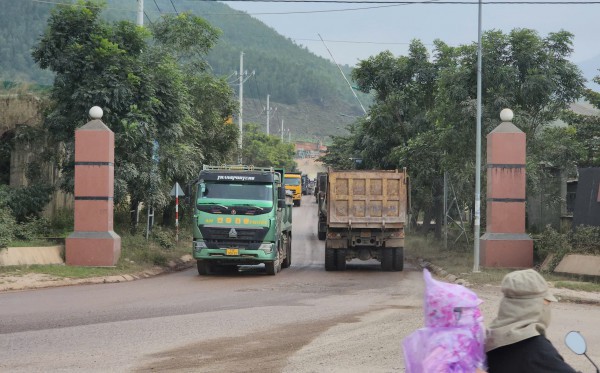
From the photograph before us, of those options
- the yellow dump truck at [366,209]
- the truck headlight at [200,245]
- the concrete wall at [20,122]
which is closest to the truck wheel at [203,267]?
the truck headlight at [200,245]

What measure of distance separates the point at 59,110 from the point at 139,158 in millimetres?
2909

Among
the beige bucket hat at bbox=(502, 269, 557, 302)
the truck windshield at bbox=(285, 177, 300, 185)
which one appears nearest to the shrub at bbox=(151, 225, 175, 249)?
the beige bucket hat at bbox=(502, 269, 557, 302)

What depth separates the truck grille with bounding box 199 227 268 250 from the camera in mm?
23156

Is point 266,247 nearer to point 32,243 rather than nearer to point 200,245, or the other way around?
point 200,245

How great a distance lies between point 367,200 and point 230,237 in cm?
469

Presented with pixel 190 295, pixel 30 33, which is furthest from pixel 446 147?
pixel 30 33

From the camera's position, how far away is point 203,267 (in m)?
24.4

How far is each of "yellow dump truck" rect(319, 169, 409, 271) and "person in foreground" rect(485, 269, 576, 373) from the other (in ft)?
67.9

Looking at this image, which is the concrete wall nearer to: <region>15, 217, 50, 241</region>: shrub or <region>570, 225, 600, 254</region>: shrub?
<region>15, 217, 50, 241</region>: shrub

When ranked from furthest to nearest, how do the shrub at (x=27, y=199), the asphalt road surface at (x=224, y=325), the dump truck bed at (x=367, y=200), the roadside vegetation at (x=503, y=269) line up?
the shrub at (x=27, y=199) → the dump truck bed at (x=367, y=200) → the roadside vegetation at (x=503, y=269) → the asphalt road surface at (x=224, y=325)

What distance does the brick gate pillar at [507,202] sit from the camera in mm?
23656

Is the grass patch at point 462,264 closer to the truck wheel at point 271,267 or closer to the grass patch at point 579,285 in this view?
the grass patch at point 579,285

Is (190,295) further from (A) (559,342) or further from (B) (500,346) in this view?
(B) (500,346)

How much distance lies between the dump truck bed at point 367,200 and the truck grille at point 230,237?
2.90 meters
